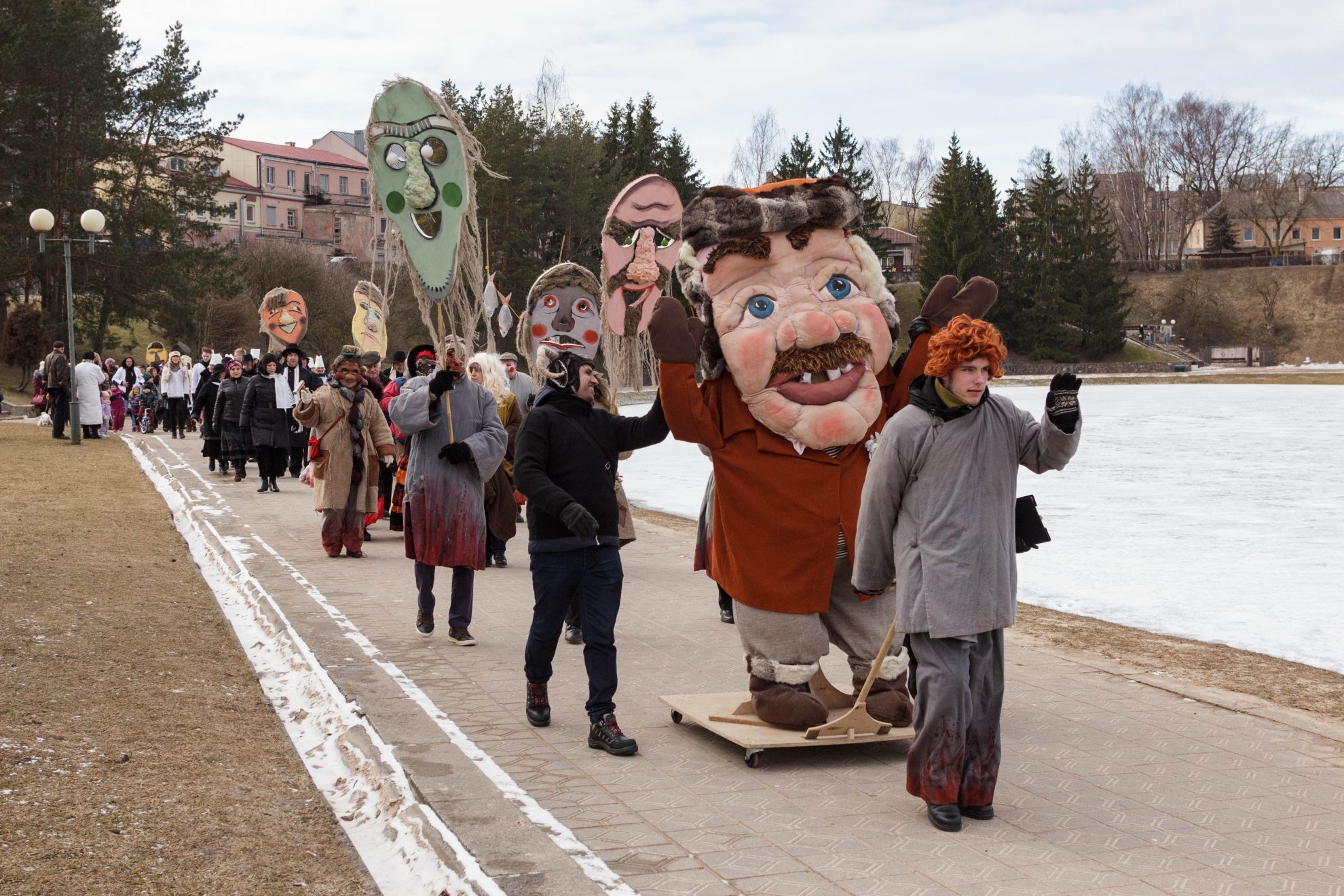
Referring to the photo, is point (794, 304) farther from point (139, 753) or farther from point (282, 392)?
point (282, 392)

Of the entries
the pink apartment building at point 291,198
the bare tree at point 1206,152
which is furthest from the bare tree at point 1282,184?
the pink apartment building at point 291,198

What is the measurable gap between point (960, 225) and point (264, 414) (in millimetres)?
53989

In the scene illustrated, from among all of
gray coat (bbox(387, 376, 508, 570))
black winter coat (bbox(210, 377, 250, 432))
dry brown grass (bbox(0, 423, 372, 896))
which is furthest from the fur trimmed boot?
black winter coat (bbox(210, 377, 250, 432))

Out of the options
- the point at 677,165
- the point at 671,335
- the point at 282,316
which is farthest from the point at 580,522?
the point at 677,165

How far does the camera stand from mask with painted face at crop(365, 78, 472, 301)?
10828mm

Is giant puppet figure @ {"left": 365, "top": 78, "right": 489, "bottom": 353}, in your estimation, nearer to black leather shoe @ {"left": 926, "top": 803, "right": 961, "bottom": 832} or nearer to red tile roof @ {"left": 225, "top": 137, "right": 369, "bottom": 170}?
black leather shoe @ {"left": 926, "top": 803, "right": 961, "bottom": 832}

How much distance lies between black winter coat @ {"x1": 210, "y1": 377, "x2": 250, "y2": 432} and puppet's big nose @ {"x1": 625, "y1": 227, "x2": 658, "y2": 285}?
7.79m

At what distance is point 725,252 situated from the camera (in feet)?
21.4

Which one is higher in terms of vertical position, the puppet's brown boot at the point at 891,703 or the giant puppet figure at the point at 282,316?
the giant puppet figure at the point at 282,316

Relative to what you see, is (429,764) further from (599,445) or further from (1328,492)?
(1328,492)

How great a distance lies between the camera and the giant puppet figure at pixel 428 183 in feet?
35.5

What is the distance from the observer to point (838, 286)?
6.62 metres

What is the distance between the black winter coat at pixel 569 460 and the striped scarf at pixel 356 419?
617 cm

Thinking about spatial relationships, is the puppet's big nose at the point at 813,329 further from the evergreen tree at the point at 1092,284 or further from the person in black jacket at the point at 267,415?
the evergreen tree at the point at 1092,284
